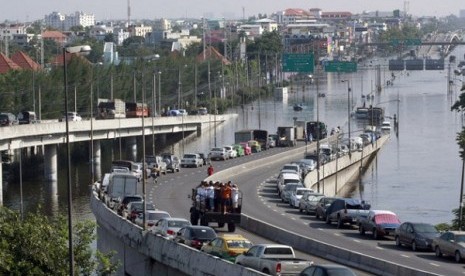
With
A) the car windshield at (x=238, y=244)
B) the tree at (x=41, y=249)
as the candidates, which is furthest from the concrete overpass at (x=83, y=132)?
the tree at (x=41, y=249)

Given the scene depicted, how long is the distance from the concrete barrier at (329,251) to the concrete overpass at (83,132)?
3358cm

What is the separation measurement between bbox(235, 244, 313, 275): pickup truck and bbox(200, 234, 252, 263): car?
1408mm

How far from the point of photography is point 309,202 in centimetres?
5947

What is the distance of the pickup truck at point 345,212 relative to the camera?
168 ft

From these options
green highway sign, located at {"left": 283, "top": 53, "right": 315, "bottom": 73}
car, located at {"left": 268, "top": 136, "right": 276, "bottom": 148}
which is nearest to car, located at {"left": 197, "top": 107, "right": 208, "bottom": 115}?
green highway sign, located at {"left": 283, "top": 53, "right": 315, "bottom": 73}

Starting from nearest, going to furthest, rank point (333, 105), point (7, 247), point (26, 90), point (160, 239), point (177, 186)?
point (7, 247) → point (160, 239) → point (177, 186) → point (26, 90) → point (333, 105)

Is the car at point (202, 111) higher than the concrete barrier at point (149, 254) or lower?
lower

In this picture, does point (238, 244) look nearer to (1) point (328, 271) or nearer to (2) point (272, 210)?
(1) point (328, 271)

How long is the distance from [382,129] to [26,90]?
32.0 metres

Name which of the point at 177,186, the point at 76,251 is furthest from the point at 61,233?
the point at 177,186

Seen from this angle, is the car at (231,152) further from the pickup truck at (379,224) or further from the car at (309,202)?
the pickup truck at (379,224)

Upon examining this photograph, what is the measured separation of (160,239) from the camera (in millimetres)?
44625

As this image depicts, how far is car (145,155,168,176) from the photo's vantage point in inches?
3021

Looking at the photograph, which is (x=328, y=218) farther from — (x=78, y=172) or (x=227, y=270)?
(x=78, y=172)
